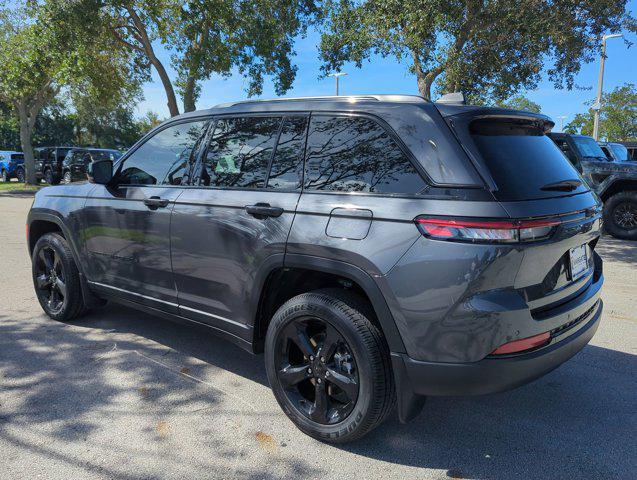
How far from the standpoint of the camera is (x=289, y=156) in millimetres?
3008

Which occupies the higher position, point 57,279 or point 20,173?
point 20,173

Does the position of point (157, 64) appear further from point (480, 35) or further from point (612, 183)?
point (612, 183)

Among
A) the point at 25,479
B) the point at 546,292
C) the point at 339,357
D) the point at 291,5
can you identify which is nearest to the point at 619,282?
the point at 546,292

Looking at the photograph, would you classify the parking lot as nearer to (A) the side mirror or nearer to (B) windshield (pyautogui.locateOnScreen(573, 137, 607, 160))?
(A) the side mirror

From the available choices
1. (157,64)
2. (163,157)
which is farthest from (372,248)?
(157,64)

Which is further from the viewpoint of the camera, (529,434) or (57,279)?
(57,279)

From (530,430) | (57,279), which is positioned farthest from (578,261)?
(57,279)

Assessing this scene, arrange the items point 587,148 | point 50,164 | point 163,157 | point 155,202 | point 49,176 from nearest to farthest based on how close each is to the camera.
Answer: point 155,202
point 163,157
point 587,148
point 49,176
point 50,164

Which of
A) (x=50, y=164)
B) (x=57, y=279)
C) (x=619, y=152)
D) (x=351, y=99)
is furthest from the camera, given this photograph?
(x=50, y=164)

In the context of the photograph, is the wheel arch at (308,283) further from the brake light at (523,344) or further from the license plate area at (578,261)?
the license plate area at (578,261)

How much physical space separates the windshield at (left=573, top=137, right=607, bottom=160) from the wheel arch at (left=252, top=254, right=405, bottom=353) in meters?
9.50

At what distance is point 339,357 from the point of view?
2.69 metres

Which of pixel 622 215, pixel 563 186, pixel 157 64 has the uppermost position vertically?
pixel 157 64

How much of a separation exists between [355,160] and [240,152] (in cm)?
91
